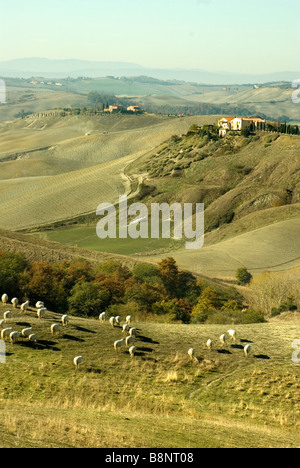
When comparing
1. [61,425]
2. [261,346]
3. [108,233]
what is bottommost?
[108,233]

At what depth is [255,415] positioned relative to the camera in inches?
955

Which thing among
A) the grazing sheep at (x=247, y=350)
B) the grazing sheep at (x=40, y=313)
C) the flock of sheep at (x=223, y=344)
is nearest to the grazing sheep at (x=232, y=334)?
the flock of sheep at (x=223, y=344)

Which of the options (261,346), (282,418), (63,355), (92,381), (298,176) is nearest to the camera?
(282,418)

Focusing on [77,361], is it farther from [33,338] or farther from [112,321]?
[112,321]

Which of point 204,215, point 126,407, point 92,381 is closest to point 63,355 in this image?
point 92,381

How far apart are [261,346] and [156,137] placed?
171353 mm

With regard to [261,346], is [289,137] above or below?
above

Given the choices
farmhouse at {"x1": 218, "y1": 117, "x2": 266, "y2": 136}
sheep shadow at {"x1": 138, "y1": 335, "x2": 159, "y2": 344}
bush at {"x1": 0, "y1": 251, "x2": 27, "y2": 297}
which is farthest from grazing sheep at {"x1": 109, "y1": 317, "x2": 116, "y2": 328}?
farmhouse at {"x1": 218, "y1": 117, "x2": 266, "y2": 136}

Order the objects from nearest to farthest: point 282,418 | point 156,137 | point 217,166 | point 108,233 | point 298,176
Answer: point 282,418
point 108,233
point 298,176
point 217,166
point 156,137

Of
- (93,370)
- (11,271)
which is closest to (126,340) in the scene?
(93,370)

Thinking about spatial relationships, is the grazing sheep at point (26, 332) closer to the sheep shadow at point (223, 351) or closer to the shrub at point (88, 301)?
the sheep shadow at point (223, 351)

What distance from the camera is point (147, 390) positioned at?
85.3ft

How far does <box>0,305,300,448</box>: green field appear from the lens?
1941 cm

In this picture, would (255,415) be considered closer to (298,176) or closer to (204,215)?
(204,215)
